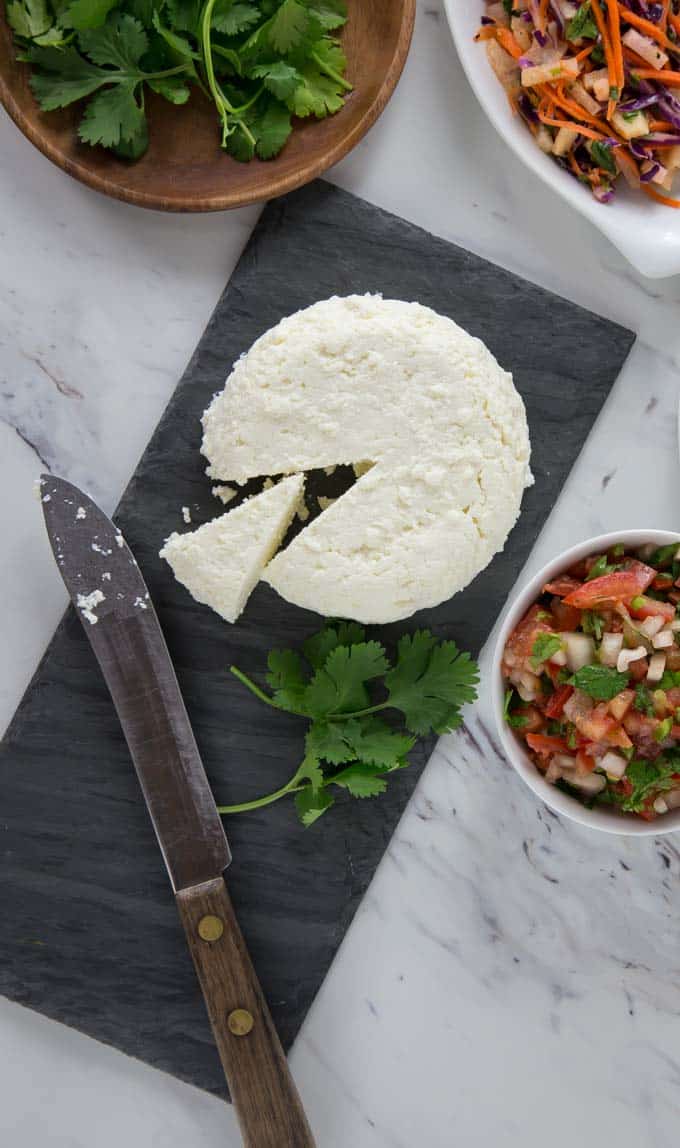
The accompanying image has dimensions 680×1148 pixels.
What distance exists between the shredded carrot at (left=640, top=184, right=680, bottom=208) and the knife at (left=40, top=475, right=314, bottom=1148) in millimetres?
1717

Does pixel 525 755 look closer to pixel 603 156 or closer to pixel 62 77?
pixel 603 156

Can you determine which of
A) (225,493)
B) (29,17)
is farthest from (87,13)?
(225,493)

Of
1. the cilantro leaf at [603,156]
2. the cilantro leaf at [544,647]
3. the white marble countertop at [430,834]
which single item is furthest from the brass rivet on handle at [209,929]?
the cilantro leaf at [603,156]

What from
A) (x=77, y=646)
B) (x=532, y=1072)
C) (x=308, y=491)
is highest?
(x=308, y=491)

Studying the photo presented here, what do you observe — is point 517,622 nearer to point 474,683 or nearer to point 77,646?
point 474,683

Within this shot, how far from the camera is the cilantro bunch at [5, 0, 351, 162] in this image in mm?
2404

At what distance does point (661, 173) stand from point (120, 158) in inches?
57.2

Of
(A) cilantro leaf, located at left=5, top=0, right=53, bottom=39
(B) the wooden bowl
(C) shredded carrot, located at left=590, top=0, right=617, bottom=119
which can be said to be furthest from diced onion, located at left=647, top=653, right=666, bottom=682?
(A) cilantro leaf, located at left=5, top=0, right=53, bottom=39

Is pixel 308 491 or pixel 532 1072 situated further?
pixel 532 1072

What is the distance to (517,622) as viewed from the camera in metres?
2.39

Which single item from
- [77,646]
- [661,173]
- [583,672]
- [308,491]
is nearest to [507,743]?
[583,672]

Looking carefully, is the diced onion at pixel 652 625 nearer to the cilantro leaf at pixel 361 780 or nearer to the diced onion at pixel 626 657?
the diced onion at pixel 626 657

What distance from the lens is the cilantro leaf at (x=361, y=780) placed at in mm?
2541

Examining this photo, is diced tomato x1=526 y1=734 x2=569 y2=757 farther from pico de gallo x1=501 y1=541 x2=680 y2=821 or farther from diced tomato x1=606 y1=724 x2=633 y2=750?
diced tomato x1=606 y1=724 x2=633 y2=750
